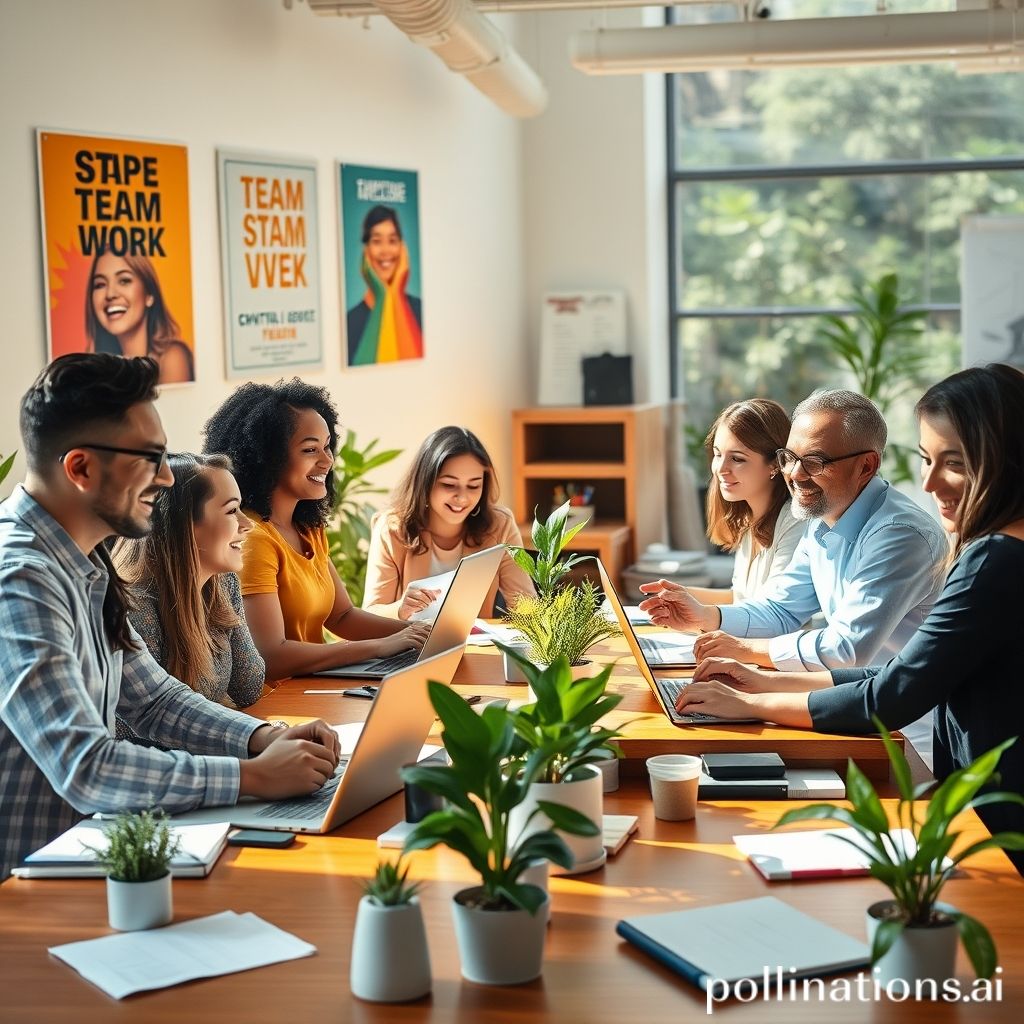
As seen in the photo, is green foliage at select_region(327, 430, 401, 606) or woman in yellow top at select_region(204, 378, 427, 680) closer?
woman in yellow top at select_region(204, 378, 427, 680)

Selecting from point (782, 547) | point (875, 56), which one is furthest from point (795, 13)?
point (782, 547)

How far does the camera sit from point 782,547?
3922 mm

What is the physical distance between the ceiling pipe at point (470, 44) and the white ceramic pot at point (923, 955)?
12.9ft

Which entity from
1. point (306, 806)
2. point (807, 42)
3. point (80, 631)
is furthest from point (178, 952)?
point (807, 42)

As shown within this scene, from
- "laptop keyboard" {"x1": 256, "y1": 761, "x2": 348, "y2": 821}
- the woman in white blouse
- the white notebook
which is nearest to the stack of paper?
the white notebook

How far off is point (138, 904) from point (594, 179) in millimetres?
6535

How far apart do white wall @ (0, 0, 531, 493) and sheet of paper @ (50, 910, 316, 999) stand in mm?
2320

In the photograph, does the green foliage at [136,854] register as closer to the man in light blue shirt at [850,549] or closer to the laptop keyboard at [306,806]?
the laptop keyboard at [306,806]

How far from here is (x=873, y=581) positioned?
3111 mm

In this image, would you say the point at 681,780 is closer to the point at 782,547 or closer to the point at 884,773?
the point at 884,773

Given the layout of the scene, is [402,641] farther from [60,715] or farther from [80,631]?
[60,715]

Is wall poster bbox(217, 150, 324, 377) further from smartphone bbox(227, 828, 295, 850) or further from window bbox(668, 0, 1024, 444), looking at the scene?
window bbox(668, 0, 1024, 444)

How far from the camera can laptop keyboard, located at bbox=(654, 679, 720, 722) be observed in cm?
Result: 272

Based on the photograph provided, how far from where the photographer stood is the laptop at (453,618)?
272 centimetres
